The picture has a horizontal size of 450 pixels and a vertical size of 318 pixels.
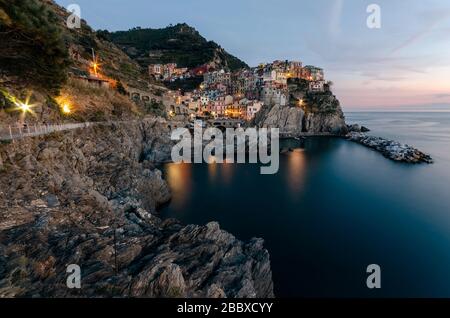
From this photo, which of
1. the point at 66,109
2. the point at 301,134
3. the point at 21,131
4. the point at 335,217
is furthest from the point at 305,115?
the point at 21,131

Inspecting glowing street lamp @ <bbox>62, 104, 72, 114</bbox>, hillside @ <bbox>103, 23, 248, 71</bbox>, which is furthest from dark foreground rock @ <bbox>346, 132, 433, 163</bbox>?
hillside @ <bbox>103, 23, 248, 71</bbox>

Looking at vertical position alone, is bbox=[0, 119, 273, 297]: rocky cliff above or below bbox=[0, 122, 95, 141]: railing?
below

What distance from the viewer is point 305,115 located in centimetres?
8300

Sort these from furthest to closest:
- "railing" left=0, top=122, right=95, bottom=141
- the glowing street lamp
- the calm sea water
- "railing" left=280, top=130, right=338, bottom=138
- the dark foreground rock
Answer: "railing" left=280, top=130, right=338, bottom=138
the dark foreground rock
the glowing street lamp
the calm sea water
"railing" left=0, top=122, right=95, bottom=141

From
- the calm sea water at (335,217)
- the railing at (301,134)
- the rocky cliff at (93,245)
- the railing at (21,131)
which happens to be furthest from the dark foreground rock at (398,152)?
the railing at (21,131)

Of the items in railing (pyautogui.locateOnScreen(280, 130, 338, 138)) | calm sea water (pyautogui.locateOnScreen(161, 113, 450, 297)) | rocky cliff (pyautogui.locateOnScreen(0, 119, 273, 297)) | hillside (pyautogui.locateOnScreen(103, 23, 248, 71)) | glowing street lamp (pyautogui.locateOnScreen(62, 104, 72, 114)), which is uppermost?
hillside (pyautogui.locateOnScreen(103, 23, 248, 71))

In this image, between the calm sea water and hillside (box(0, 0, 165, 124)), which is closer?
hillside (box(0, 0, 165, 124))

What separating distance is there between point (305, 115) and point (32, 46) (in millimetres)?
81111

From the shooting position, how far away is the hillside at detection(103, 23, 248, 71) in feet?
433

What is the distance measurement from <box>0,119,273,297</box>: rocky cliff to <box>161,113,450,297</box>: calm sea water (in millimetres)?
5222

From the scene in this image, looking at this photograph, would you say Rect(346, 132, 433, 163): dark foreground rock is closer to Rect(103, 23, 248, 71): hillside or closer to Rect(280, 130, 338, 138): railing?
Rect(280, 130, 338, 138): railing

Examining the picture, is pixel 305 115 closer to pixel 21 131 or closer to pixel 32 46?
pixel 21 131

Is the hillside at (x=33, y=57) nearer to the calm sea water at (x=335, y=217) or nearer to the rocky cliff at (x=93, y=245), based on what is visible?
the rocky cliff at (x=93, y=245)
